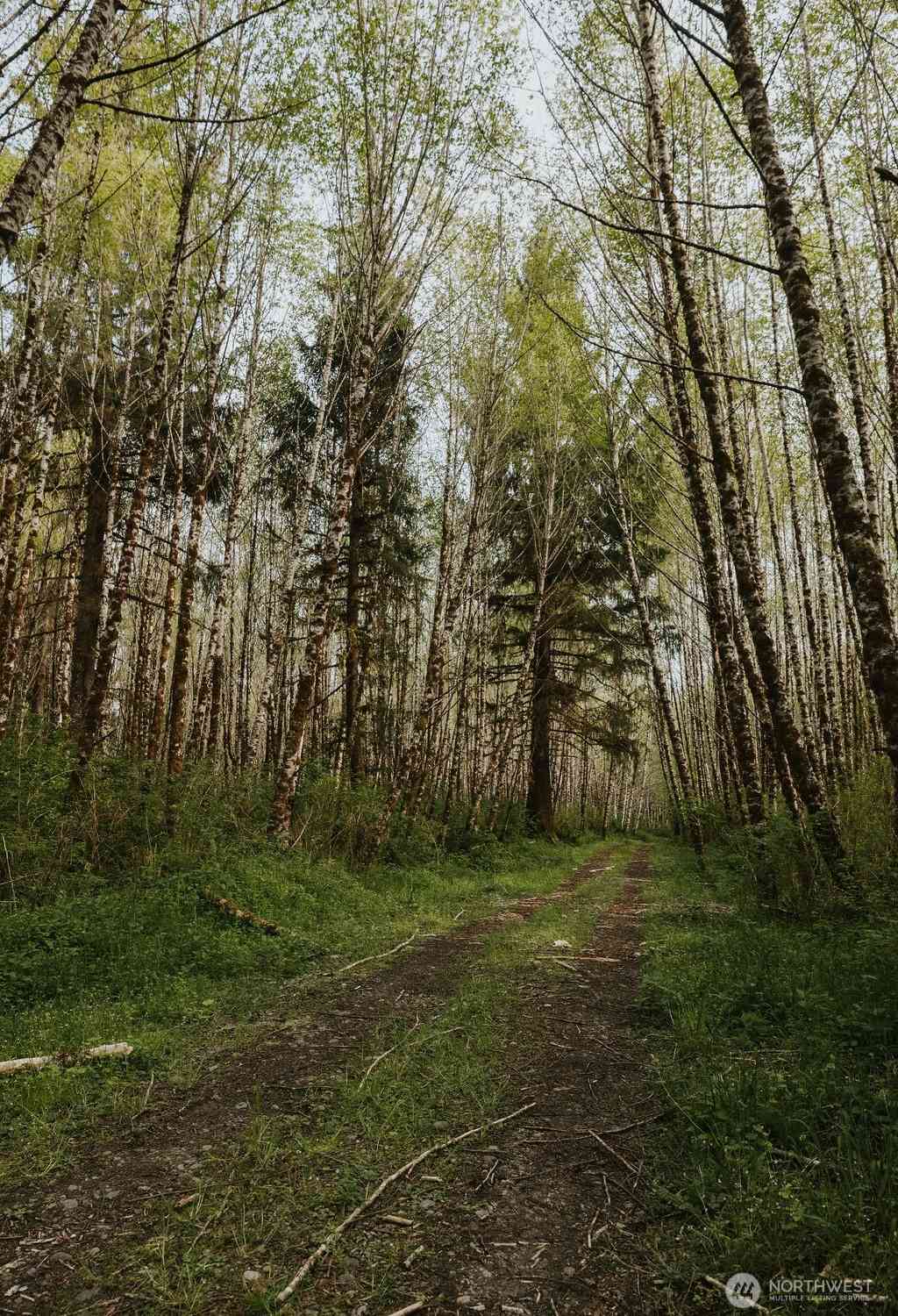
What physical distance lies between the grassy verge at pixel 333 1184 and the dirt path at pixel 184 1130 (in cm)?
8

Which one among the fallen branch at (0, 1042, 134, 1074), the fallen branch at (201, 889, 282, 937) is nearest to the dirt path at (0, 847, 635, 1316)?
the fallen branch at (0, 1042, 134, 1074)

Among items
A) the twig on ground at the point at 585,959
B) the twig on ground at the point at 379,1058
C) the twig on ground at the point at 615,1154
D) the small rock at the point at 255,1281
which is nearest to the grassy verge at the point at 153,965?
the twig on ground at the point at 379,1058

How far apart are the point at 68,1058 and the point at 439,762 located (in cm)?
1081

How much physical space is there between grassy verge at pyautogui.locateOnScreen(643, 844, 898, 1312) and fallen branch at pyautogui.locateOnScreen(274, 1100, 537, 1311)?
73 cm

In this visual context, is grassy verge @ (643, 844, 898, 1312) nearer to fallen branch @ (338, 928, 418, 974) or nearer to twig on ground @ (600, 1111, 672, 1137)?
twig on ground @ (600, 1111, 672, 1137)

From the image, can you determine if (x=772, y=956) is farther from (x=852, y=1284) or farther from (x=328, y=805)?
(x=328, y=805)

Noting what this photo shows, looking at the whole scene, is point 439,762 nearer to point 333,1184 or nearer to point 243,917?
point 243,917

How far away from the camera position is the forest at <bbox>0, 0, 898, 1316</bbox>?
2260 mm

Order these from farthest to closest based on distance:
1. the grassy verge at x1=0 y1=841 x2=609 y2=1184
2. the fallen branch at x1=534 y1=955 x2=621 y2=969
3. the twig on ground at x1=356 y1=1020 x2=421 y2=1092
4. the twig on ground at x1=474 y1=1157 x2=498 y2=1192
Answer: the fallen branch at x1=534 y1=955 x2=621 y2=969 < the twig on ground at x1=356 y1=1020 x2=421 y2=1092 < the grassy verge at x1=0 y1=841 x2=609 y2=1184 < the twig on ground at x1=474 y1=1157 x2=498 y2=1192

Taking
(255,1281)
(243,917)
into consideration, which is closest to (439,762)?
(243,917)

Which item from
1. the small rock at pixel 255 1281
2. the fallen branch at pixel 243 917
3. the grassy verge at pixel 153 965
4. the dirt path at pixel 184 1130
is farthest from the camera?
the fallen branch at pixel 243 917

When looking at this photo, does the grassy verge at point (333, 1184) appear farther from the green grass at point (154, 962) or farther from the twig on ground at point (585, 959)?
the twig on ground at point (585, 959)

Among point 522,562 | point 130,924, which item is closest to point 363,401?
point 130,924

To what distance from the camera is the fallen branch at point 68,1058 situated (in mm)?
3264
